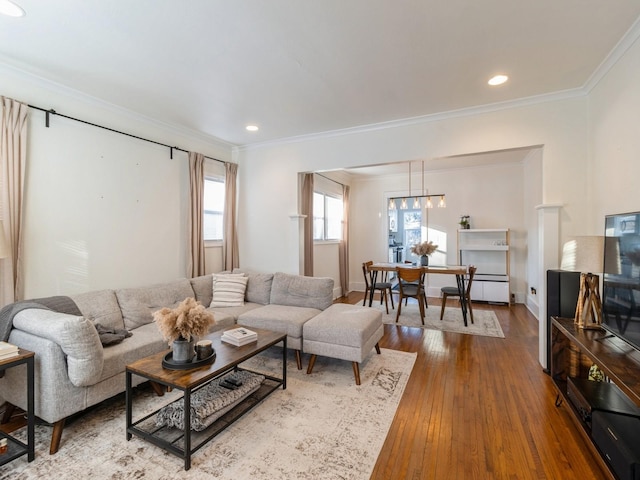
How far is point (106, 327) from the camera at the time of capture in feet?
8.73

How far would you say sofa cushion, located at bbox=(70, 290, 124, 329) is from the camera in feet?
8.84

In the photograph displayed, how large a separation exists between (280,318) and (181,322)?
1298mm

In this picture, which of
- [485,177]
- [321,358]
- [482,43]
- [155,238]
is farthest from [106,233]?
[485,177]

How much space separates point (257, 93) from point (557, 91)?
2908 millimetres

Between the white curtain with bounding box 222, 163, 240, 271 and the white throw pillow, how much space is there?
0.66m

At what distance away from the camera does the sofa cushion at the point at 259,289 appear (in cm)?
396

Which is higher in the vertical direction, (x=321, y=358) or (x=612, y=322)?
(x=612, y=322)

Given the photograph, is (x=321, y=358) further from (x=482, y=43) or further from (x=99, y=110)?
(x=99, y=110)

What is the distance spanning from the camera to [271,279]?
4.04 m

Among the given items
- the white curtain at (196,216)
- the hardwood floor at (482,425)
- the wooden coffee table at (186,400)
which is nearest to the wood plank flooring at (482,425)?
the hardwood floor at (482,425)

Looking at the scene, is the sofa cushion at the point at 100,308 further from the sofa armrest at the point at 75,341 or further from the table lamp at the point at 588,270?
the table lamp at the point at 588,270

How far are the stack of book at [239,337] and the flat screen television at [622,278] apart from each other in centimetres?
245

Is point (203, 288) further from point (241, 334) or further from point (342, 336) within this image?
point (342, 336)

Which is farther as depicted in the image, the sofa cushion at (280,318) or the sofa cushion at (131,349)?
the sofa cushion at (280,318)
